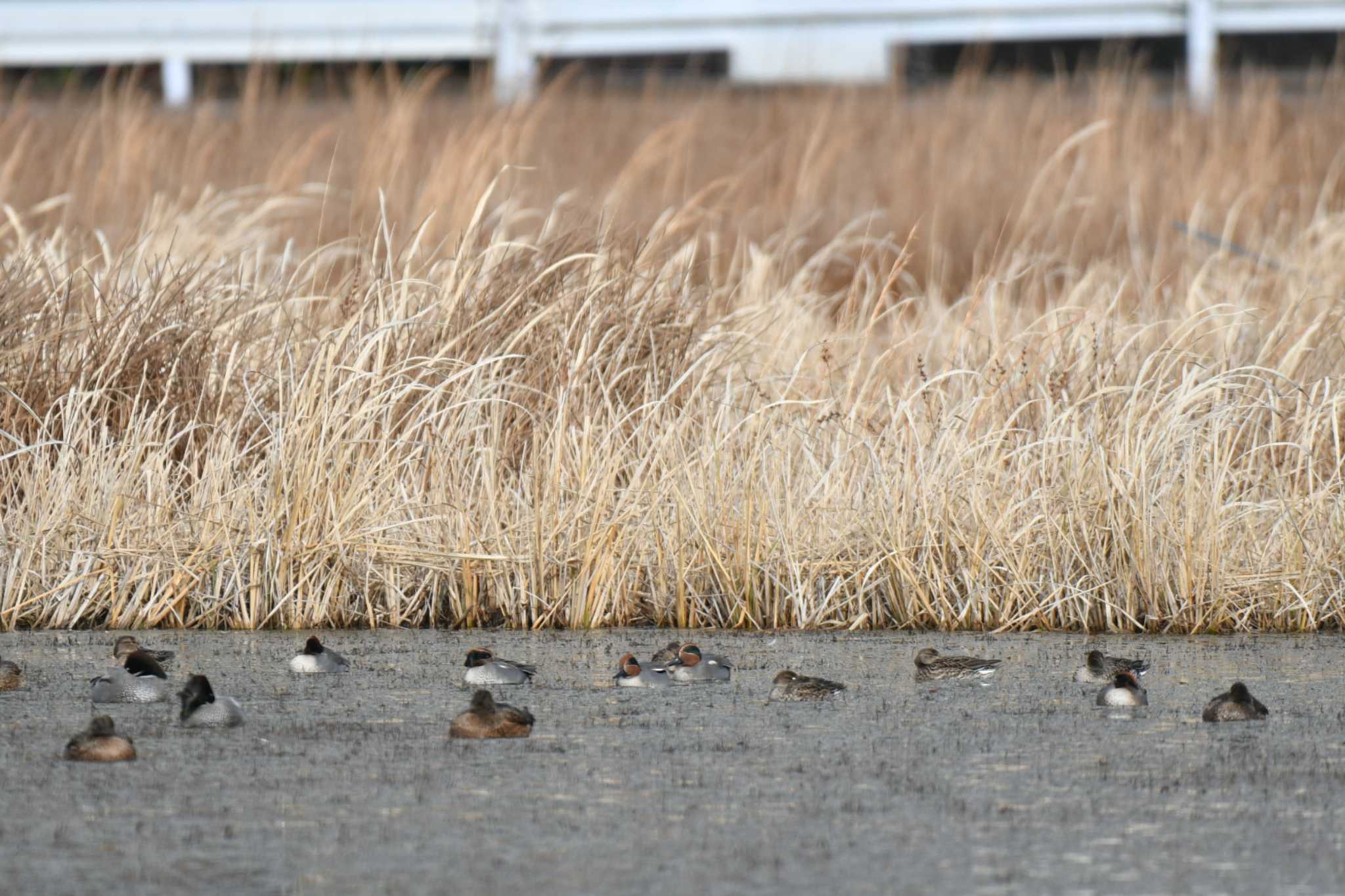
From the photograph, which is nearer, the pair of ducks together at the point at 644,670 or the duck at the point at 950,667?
the pair of ducks together at the point at 644,670

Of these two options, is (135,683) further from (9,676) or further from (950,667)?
(950,667)

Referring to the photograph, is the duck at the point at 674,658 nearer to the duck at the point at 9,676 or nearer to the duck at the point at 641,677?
the duck at the point at 641,677

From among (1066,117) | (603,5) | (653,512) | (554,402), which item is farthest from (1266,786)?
(603,5)

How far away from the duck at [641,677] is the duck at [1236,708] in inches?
57.8

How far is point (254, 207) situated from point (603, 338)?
187 inches

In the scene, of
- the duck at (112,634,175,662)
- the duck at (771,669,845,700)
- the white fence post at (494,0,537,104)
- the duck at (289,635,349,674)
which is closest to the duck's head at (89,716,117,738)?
the duck at (289,635,349,674)

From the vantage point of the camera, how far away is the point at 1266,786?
4785 mm

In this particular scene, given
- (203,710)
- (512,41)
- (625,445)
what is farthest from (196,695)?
(512,41)

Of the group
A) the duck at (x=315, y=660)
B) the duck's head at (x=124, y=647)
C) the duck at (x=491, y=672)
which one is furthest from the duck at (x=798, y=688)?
the duck's head at (x=124, y=647)

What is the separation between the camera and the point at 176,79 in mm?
19594

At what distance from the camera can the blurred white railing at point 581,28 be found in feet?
60.7

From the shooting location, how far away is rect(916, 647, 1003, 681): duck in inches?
242

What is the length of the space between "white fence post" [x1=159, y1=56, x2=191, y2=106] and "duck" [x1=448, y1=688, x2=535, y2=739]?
49.1 feet

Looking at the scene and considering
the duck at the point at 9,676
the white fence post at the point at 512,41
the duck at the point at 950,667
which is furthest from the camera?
the white fence post at the point at 512,41
